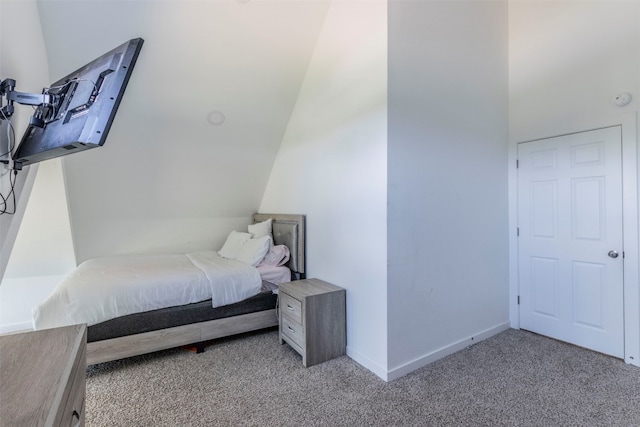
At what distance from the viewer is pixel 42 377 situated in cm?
Result: 90

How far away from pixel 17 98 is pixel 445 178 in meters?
2.77

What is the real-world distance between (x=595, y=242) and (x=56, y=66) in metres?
4.78

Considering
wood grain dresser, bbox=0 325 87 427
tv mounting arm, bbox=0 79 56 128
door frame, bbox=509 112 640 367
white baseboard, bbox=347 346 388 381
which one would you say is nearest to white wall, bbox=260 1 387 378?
white baseboard, bbox=347 346 388 381

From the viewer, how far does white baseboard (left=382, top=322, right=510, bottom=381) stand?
2.26 metres

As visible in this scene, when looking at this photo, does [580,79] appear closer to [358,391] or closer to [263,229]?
[358,391]

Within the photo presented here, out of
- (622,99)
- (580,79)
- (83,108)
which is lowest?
(83,108)

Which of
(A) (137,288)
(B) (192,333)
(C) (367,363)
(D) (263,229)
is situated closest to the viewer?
(C) (367,363)

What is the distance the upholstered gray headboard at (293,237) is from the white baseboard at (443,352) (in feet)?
4.52

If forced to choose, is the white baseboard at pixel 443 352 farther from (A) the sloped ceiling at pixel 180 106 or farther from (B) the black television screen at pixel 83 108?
(A) the sloped ceiling at pixel 180 106

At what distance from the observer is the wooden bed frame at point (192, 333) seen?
2.37m

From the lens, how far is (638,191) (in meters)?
2.43

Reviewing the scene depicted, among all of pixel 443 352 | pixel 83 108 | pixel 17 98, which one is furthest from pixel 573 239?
pixel 17 98

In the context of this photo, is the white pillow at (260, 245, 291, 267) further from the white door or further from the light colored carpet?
the white door

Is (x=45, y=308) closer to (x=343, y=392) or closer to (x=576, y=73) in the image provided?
(x=343, y=392)
